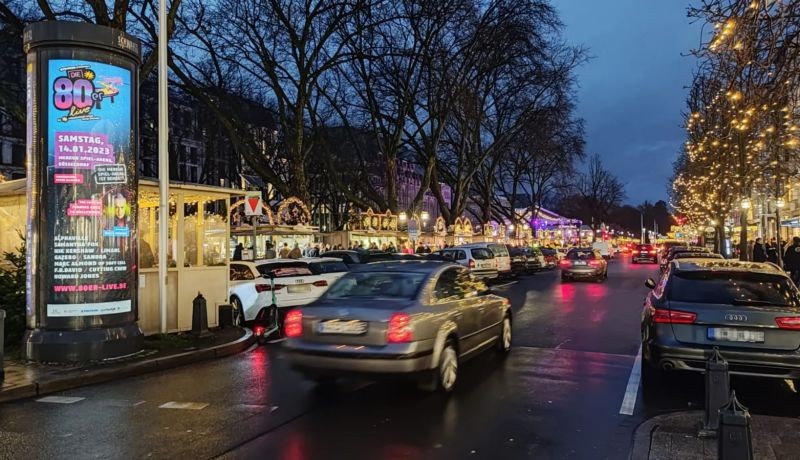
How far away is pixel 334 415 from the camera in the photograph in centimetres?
628

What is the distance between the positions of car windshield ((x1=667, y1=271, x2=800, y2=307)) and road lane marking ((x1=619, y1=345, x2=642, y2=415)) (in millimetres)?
1214

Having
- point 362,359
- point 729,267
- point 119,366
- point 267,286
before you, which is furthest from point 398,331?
point 267,286

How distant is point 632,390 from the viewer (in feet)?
23.9

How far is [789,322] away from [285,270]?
33.4ft

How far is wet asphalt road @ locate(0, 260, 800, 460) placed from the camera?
5297mm

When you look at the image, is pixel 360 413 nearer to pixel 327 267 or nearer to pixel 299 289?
pixel 299 289

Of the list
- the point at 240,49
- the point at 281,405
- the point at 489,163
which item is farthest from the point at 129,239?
the point at 489,163

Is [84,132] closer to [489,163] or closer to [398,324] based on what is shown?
[398,324]

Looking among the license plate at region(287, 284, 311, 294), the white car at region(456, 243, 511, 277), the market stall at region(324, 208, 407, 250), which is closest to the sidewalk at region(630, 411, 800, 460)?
the license plate at region(287, 284, 311, 294)

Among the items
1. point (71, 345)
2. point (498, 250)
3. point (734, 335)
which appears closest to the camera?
point (734, 335)

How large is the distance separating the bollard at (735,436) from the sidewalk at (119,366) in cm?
762

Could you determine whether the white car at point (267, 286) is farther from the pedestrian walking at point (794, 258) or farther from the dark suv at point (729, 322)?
the pedestrian walking at point (794, 258)

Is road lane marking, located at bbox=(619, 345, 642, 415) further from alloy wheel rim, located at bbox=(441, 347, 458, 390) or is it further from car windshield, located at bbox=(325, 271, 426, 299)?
car windshield, located at bbox=(325, 271, 426, 299)

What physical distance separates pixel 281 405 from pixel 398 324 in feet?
5.33
